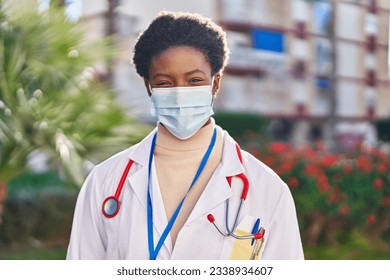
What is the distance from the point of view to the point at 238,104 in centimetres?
851

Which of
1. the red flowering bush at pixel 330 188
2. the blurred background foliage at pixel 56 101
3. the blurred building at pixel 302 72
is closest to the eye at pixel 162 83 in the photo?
the blurred background foliage at pixel 56 101

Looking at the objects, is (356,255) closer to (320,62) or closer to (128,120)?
(128,120)

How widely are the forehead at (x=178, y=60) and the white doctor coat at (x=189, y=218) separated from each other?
0.28 metres

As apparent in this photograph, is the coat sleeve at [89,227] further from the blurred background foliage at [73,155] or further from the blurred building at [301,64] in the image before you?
the blurred building at [301,64]

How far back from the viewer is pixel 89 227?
206 centimetres

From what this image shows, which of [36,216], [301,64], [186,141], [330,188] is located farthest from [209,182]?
[301,64]

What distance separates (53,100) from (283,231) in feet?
7.38

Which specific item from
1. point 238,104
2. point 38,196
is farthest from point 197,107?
point 238,104

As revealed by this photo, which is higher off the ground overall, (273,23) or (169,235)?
(273,23)

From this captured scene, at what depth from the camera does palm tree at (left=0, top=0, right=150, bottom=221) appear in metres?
3.80

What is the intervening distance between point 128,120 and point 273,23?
473 centimetres

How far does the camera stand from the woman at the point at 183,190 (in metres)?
2.02

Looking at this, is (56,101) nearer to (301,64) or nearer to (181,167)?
(181,167)

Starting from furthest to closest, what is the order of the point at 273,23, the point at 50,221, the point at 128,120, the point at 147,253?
the point at 273,23, the point at 50,221, the point at 128,120, the point at 147,253
